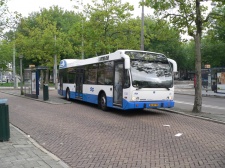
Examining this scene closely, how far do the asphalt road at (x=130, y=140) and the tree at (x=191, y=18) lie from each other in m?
2.34

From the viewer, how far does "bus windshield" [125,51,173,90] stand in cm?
1177

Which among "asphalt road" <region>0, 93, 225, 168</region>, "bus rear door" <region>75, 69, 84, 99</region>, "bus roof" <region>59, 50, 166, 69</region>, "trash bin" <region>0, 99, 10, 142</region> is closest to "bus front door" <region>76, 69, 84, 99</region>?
"bus rear door" <region>75, 69, 84, 99</region>

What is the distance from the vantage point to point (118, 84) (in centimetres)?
1254

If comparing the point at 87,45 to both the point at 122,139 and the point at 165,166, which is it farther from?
the point at 165,166

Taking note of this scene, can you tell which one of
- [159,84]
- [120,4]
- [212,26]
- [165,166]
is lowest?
[165,166]

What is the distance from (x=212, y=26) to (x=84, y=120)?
8.03 metres

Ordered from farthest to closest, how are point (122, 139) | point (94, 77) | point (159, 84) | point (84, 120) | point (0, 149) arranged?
point (94, 77) < point (159, 84) < point (84, 120) < point (122, 139) < point (0, 149)

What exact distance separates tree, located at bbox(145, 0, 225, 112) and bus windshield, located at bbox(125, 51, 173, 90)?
1559 millimetres

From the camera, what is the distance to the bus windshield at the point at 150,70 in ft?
38.6

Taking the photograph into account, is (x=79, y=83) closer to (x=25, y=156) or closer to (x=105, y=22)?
(x=105, y=22)

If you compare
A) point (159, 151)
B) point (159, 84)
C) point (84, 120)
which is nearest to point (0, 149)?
point (159, 151)

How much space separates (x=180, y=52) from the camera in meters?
60.2

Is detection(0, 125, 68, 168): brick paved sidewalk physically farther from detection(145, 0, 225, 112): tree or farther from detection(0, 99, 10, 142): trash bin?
detection(145, 0, 225, 112): tree

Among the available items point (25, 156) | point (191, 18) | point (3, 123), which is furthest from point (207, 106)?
point (25, 156)
